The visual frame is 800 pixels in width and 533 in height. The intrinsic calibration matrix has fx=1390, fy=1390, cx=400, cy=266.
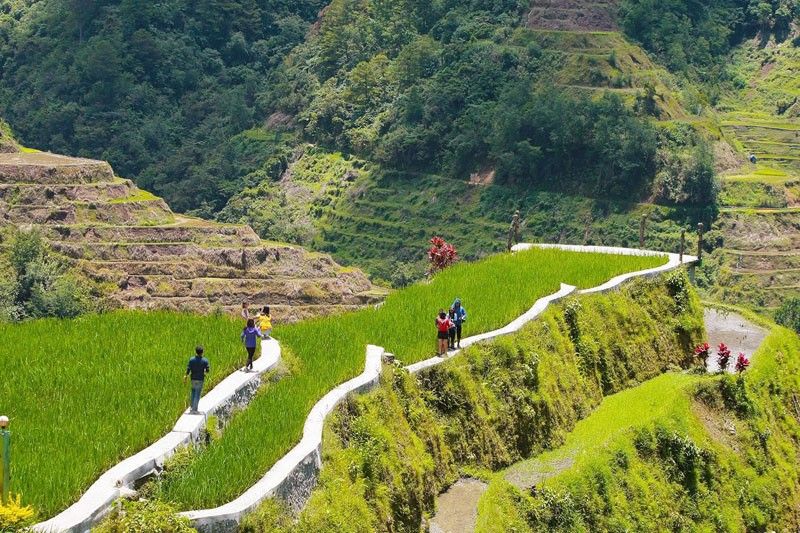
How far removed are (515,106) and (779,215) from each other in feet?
47.4

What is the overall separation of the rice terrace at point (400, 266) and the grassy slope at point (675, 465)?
0.06 m

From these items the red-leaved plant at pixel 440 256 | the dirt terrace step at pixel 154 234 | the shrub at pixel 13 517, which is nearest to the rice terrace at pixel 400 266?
the shrub at pixel 13 517

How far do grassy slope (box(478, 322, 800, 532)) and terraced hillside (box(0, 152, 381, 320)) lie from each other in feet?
92.2

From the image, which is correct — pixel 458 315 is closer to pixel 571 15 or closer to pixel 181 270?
pixel 181 270

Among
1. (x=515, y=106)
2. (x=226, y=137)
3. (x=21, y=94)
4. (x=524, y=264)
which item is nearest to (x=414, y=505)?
(x=524, y=264)

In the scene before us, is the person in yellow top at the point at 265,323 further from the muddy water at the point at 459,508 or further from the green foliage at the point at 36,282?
the green foliage at the point at 36,282

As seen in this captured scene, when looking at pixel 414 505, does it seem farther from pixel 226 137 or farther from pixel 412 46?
pixel 226 137

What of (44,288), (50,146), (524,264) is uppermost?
(524,264)

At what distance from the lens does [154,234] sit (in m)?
54.5

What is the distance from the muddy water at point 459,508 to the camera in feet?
55.3

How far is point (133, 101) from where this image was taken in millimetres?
88000

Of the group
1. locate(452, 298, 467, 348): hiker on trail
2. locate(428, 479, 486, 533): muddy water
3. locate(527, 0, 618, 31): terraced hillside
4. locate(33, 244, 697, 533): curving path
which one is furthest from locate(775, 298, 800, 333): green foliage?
locate(33, 244, 697, 533): curving path

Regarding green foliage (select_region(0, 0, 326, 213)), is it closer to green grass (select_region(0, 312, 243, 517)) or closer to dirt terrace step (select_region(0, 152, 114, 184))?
dirt terrace step (select_region(0, 152, 114, 184))

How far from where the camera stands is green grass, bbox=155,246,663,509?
1305 cm
